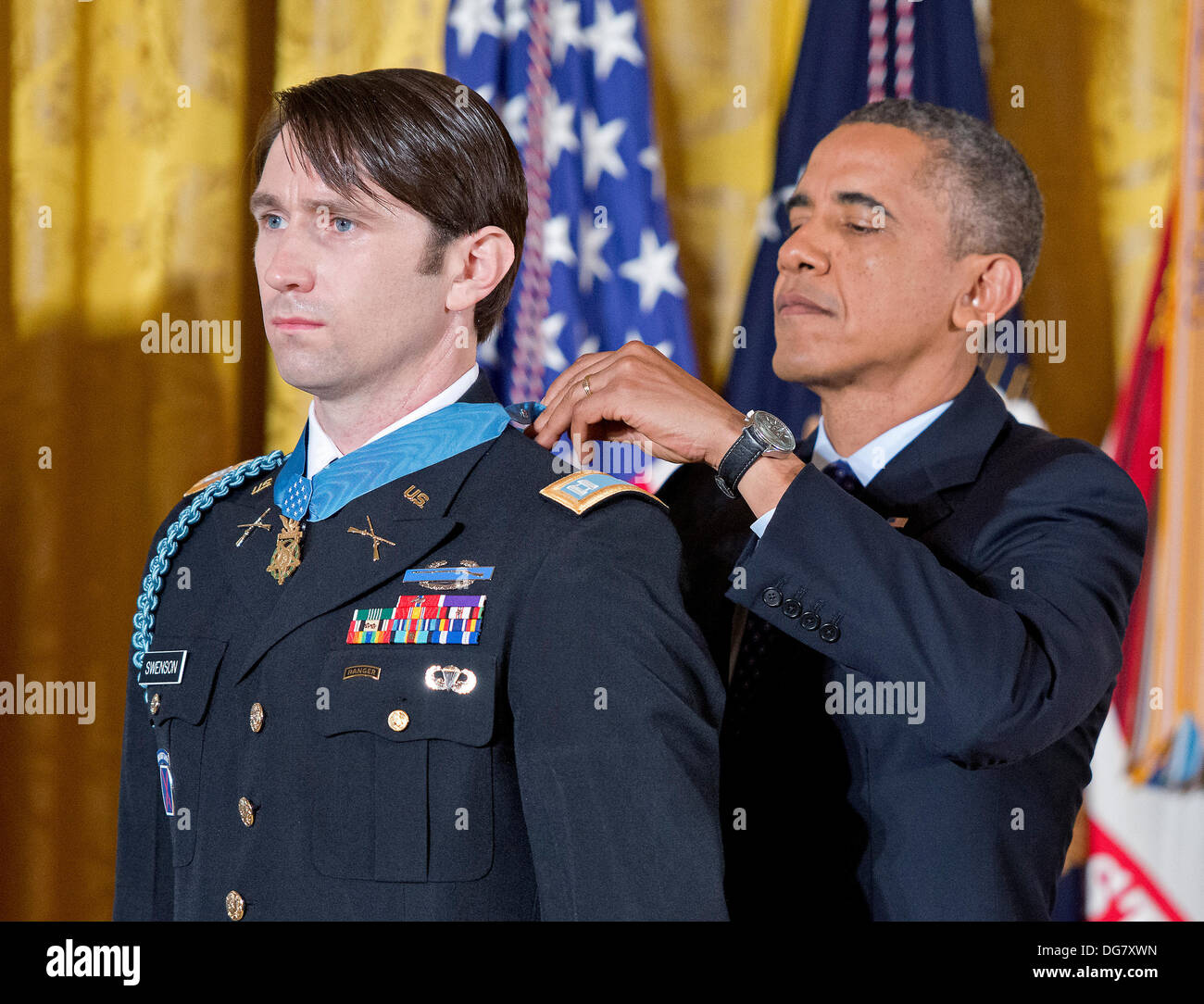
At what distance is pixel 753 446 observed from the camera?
1442 mm

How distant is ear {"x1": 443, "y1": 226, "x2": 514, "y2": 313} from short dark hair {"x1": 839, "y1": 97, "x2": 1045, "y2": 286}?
696mm

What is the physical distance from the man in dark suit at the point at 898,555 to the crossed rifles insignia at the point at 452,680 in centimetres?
36

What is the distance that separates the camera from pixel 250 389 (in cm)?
258

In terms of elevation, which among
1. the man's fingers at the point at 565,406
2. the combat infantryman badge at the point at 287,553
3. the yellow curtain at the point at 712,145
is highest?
the yellow curtain at the point at 712,145

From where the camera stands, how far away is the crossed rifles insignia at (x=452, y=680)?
1.16 m

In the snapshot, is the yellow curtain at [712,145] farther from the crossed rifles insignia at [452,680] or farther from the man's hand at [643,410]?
the crossed rifles insignia at [452,680]

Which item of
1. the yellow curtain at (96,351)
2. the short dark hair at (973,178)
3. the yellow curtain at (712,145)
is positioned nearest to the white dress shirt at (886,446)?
the short dark hair at (973,178)

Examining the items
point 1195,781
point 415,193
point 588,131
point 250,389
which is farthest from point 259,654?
point 1195,781

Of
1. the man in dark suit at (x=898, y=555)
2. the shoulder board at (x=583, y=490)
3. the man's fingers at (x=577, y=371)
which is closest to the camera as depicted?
the shoulder board at (x=583, y=490)

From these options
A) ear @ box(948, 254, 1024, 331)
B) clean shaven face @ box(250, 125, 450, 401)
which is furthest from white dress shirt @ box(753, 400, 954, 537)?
clean shaven face @ box(250, 125, 450, 401)

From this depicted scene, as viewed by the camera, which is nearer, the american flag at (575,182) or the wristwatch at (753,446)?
the wristwatch at (753,446)

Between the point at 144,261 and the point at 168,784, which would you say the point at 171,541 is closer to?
the point at 168,784

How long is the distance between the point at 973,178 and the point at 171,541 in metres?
1.17

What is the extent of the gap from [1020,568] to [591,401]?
0.55m
